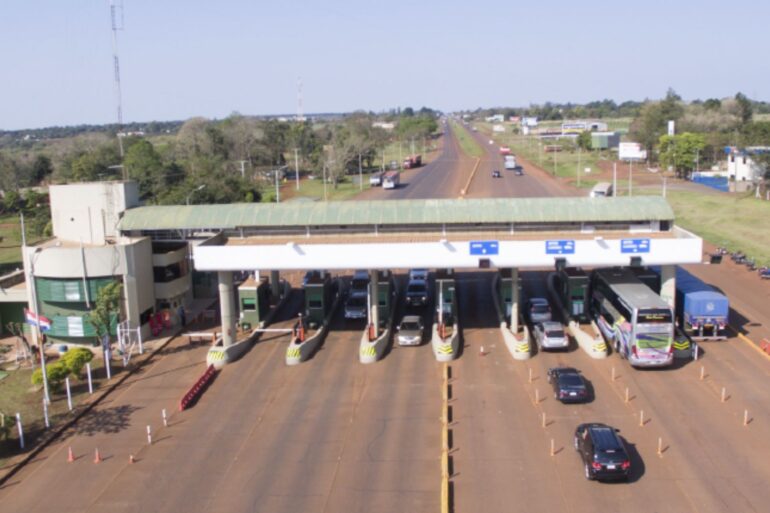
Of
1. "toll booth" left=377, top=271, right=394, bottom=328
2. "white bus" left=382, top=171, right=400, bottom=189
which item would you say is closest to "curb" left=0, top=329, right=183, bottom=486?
"toll booth" left=377, top=271, right=394, bottom=328

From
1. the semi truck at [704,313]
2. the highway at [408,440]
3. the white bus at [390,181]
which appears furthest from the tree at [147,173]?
the semi truck at [704,313]

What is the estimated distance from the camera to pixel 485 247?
34.4 m

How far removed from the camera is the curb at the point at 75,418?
81.5 feet

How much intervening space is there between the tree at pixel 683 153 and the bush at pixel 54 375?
91267mm

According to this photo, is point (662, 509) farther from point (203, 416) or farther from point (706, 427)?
point (203, 416)

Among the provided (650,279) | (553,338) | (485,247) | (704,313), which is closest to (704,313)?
(704,313)

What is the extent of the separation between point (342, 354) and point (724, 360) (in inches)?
686

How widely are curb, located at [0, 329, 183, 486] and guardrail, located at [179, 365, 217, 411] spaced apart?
12.6ft

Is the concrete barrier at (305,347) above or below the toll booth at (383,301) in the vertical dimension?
below

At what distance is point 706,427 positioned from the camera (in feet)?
84.6

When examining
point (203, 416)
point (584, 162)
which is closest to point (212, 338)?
point (203, 416)

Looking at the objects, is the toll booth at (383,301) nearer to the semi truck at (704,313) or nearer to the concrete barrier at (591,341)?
the concrete barrier at (591,341)

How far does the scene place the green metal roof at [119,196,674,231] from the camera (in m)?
37.1

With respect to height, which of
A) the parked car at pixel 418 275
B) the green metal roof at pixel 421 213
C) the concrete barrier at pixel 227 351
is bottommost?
the concrete barrier at pixel 227 351
